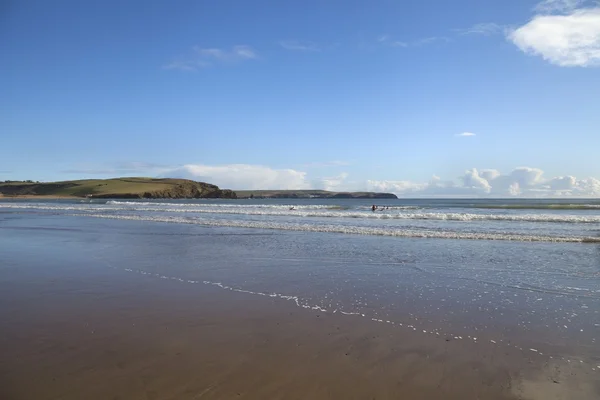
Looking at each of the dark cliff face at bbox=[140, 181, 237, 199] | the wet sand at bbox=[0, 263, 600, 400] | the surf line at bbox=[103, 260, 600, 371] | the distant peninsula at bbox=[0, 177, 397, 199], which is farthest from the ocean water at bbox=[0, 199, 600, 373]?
the dark cliff face at bbox=[140, 181, 237, 199]

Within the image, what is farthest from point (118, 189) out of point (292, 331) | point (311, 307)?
point (292, 331)

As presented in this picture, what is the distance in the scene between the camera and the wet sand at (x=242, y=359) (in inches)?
166

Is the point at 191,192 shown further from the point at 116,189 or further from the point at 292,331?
the point at 292,331

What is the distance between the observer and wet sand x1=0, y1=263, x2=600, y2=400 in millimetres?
4223

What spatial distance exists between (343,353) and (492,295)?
4.75 metres

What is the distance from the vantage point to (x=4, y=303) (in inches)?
292

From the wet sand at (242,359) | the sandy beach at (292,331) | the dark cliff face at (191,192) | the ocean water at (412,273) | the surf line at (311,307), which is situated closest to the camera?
the wet sand at (242,359)

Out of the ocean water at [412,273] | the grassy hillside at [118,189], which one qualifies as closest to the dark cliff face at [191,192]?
the grassy hillside at [118,189]

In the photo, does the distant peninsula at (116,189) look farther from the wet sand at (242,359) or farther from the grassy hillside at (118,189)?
the wet sand at (242,359)

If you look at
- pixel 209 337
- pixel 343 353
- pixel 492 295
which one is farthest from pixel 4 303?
pixel 492 295

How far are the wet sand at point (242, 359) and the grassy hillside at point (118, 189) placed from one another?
136765mm

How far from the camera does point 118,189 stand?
481 feet

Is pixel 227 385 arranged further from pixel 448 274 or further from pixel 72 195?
pixel 72 195

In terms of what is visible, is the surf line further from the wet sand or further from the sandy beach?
the wet sand
